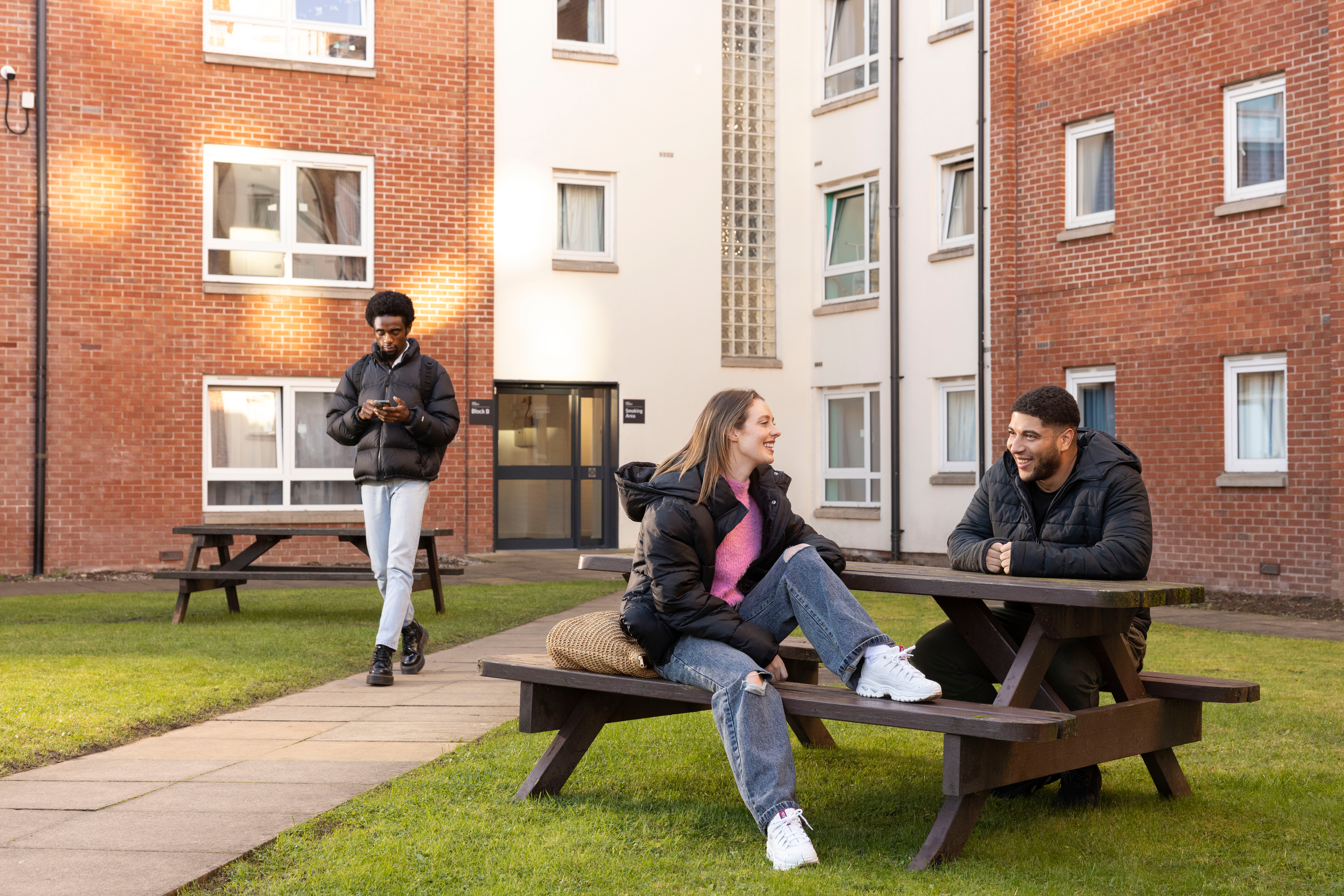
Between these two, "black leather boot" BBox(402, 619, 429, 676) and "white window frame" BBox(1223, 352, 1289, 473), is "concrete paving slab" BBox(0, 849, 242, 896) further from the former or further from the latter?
"white window frame" BBox(1223, 352, 1289, 473)

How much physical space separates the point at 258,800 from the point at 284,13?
14.4 m

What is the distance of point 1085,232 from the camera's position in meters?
15.1

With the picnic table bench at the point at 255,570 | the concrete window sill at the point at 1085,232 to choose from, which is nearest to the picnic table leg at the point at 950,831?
the picnic table bench at the point at 255,570

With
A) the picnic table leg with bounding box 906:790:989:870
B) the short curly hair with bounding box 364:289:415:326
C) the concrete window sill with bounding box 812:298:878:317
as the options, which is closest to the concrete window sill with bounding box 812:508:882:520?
the concrete window sill with bounding box 812:298:878:317

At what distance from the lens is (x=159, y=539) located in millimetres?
15883

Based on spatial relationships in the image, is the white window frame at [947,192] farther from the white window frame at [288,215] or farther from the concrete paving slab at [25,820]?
the concrete paving slab at [25,820]

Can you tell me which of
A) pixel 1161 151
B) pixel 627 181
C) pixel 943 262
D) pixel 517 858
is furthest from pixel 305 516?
pixel 517 858

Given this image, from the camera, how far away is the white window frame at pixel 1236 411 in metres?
13.2

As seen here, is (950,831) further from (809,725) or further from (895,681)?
(809,725)

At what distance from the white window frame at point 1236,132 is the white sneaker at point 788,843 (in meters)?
11.5

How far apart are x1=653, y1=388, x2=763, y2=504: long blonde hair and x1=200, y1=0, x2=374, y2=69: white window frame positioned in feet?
45.8

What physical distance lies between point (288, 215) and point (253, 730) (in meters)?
12.1

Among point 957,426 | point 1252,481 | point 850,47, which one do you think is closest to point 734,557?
point 1252,481

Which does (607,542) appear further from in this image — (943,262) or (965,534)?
(965,534)
